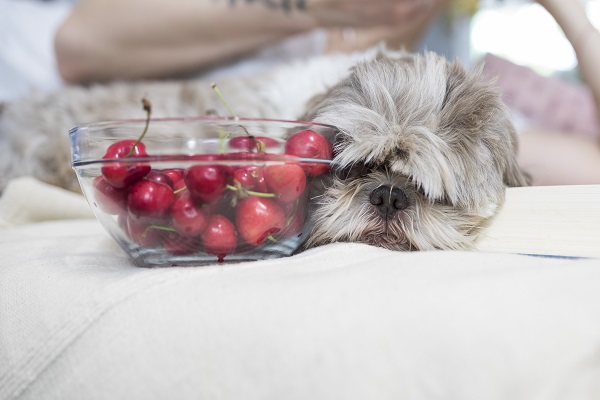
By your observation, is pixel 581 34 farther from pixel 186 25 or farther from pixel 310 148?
pixel 186 25

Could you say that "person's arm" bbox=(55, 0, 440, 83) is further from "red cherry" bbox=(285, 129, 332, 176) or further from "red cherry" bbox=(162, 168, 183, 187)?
"red cherry" bbox=(162, 168, 183, 187)

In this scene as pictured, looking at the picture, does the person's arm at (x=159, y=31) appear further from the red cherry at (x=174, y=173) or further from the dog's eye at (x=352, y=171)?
the red cherry at (x=174, y=173)

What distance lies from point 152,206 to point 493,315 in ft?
1.95

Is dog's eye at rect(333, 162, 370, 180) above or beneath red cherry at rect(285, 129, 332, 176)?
beneath

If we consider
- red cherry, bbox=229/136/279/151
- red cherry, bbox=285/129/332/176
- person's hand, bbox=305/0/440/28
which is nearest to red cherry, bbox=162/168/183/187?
red cherry, bbox=229/136/279/151

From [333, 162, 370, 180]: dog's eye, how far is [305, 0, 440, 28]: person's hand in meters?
1.62

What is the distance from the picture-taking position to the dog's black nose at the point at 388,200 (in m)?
1.24

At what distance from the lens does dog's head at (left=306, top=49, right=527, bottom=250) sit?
1.22 meters

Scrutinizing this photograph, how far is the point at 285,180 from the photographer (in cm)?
104

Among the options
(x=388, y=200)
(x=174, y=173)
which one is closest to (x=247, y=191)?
(x=174, y=173)

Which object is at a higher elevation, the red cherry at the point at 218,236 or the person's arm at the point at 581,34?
the person's arm at the point at 581,34

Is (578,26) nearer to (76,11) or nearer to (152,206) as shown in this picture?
(152,206)

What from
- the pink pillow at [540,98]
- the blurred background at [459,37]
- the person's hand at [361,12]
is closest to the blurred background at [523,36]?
the blurred background at [459,37]

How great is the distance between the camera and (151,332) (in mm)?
794
